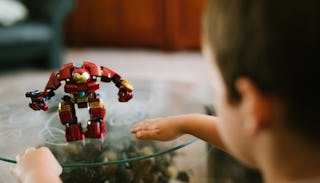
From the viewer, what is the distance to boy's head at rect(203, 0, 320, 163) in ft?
1.85

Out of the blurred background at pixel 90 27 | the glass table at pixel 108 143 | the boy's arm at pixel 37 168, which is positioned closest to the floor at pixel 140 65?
the blurred background at pixel 90 27

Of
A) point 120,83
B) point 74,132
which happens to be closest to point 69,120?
point 74,132

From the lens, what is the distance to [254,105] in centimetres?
62

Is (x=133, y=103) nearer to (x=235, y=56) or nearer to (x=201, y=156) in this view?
(x=201, y=156)

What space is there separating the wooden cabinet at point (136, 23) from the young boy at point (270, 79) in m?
3.07

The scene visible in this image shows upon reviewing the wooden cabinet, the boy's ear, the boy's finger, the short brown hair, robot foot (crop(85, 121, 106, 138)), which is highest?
the short brown hair

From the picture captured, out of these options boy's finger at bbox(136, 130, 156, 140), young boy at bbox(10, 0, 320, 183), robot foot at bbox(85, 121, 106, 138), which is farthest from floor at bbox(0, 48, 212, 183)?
young boy at bbox(10, 0, 320, 183)

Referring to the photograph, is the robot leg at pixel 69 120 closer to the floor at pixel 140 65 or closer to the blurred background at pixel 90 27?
the floor at pixel 140 65

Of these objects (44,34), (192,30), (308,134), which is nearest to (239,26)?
(308,134)

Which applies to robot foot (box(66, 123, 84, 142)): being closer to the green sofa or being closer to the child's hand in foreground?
the child's hand in foreground

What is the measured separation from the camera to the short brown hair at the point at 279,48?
56 cm

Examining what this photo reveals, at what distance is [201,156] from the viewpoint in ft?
4.72

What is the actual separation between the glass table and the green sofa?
1508 millimetres

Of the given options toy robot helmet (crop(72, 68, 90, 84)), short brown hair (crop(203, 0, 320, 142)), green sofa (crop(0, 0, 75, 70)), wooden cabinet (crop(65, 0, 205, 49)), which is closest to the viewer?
short brown hair (crop(203, 0, 320, 142))
